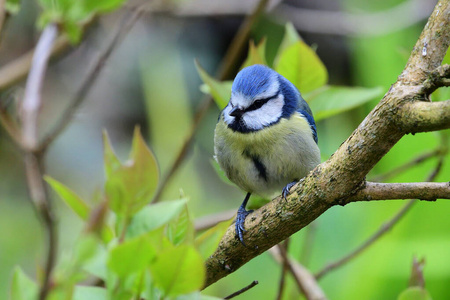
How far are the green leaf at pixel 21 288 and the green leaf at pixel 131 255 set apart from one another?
8 centimetres

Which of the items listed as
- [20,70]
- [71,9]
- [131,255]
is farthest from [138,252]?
[20,70]

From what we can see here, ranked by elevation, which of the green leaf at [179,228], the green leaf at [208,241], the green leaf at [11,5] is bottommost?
the green leaf at [208,241]

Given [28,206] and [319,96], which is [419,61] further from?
[28,206]

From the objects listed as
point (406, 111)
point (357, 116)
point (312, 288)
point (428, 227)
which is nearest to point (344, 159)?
point (406, 111)

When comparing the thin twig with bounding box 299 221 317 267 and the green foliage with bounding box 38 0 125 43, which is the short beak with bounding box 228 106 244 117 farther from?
the thin twig with bounding box 299 221 317 267

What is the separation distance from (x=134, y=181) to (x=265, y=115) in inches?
28.4

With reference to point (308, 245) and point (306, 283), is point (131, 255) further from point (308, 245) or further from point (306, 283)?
point (308, 245)

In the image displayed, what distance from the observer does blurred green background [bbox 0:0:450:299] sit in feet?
5.15

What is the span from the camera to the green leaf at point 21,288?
473mm

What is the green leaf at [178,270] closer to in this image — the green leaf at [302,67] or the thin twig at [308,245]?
the green leaf at [302,67]

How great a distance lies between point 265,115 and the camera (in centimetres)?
115

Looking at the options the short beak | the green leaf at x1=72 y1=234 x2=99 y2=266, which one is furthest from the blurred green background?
the green leaf at x1=72 y1=234 x2=99 y2=266

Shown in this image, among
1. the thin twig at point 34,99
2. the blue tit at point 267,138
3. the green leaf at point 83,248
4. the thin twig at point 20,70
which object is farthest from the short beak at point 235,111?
the green leaf at point 83,248

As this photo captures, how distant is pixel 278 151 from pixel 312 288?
273 millimetres
